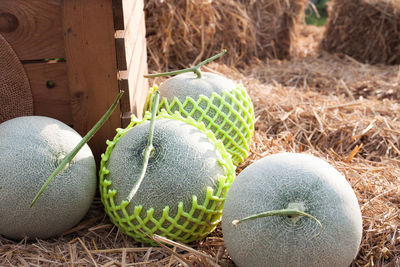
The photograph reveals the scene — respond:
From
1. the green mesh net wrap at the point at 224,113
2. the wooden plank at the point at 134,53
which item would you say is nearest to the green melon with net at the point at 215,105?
the green mesh net wrap at the point at 224,113

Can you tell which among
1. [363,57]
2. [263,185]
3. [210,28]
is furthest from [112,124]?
[363,57]

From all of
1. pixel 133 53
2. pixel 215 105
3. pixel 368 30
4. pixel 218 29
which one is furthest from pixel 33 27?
pixel 368 30

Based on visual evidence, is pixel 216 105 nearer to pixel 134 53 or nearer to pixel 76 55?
pixel 134 53

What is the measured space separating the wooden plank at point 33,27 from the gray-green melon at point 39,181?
1.29ft

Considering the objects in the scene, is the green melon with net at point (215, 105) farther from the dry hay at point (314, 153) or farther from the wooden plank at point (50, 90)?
the wooden plank at point (50, 90)

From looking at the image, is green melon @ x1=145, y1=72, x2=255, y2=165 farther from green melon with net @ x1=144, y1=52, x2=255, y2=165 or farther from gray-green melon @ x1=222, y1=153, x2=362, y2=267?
gray-green melon @ x1=222, y1=153, x2=362, y2=267

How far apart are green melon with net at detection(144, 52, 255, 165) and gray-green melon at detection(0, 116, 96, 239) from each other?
24.7 inches

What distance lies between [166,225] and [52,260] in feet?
1.71

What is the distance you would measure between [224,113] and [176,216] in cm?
77

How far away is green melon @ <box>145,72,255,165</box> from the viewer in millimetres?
2518

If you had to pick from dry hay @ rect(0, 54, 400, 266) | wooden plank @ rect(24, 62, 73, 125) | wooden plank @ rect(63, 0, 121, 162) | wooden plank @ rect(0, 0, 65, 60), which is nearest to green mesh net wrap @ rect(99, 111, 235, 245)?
dry hay @ rect(0, 54, 400, 266)

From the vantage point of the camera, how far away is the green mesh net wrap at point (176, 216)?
1992 millimetres

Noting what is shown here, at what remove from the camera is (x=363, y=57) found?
19.8 feet

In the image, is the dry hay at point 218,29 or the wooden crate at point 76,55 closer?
the wooden crate at point 76,55
